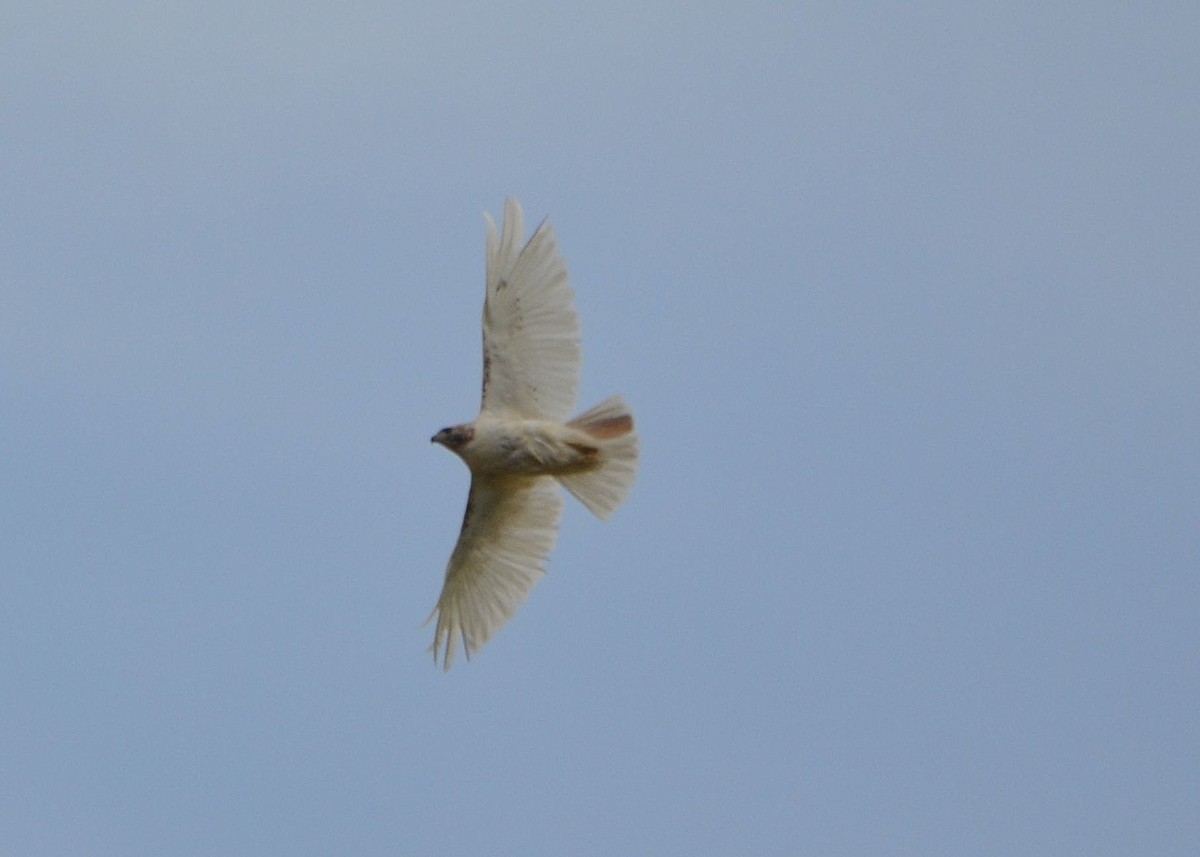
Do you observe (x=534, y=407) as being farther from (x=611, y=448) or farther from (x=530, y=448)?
(x=611, y=448)

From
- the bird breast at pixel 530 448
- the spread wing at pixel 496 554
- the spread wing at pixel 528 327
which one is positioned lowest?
the spread wing at pixel 496 554

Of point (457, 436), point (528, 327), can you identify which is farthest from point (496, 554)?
point (528, 327)

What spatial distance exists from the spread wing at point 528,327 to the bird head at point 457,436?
0.27 m

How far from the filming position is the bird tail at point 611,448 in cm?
1931

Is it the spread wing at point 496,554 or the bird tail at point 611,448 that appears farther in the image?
the spread wing at point 496,554

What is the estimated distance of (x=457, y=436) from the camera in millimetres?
19625

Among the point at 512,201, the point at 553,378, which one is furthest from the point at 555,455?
the point at 512,201

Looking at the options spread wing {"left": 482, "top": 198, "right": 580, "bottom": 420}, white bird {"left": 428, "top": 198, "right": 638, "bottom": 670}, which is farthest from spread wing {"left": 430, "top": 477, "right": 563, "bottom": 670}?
spread wing {"left": 482, "top": 198, "right": 580, "bottom": 420}

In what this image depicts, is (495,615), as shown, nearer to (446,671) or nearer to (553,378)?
(446,671)

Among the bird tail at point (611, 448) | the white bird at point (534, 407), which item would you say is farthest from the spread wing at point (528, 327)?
the bird tail at point (611, 448)

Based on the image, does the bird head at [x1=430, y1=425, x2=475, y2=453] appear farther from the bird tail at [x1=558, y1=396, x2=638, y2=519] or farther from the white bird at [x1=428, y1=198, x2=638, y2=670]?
the bird tail at [x1=558, y1=396, x2=638, y2=519]

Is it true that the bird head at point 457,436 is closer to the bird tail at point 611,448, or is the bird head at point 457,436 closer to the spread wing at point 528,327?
the spread wing at point 528,327

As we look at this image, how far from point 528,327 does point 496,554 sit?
6.41 ft

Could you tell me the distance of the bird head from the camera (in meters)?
19.6
